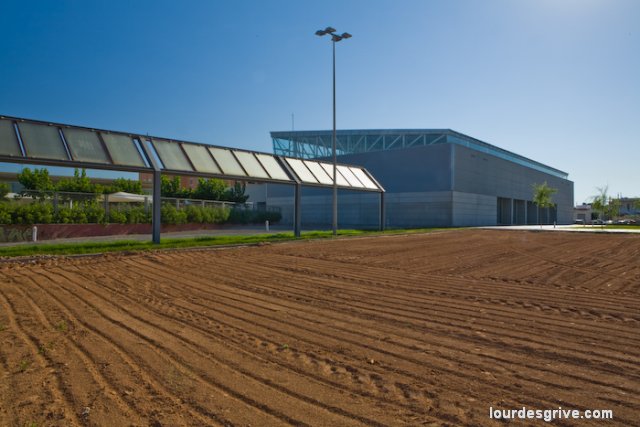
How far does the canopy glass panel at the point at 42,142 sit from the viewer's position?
46.7ft

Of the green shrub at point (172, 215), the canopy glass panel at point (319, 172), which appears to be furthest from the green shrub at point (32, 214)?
the canopy glass panel at point (319, 172)

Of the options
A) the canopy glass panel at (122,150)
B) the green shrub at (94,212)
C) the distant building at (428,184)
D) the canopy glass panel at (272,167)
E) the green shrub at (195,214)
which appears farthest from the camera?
the distant building at (428,184)

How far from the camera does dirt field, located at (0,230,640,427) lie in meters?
3.21

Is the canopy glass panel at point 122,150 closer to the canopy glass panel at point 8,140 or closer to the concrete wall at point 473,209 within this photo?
the canopy glass panel at point 8,140

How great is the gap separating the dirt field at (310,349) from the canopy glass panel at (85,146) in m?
7.39

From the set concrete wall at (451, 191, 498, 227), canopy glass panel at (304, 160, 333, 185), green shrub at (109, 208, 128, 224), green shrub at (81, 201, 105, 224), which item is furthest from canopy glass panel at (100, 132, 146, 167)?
concrete wall at (451, 191, 498, 227)

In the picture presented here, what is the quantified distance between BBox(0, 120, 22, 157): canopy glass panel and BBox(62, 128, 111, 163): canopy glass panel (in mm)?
1620

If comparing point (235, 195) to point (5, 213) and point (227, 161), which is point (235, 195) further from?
point (227, 161)

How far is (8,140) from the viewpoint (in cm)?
1397

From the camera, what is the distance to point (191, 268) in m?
10.6

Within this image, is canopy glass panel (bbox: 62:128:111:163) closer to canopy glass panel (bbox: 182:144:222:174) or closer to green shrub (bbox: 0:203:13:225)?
canopy glass panel (bbox: 182:144:222:174)

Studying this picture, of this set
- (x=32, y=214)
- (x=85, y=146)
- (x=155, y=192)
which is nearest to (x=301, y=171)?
(x=155, y=192)

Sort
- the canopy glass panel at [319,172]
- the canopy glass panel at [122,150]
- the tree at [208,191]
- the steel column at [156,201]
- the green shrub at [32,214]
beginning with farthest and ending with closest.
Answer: the tree at [208,191] < the canopy glass panel at [319,172] < the green shrub at [32,214] < the steel column at [156,201] < the canopy glass panel at [122,150]

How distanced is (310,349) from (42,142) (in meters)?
14.9
